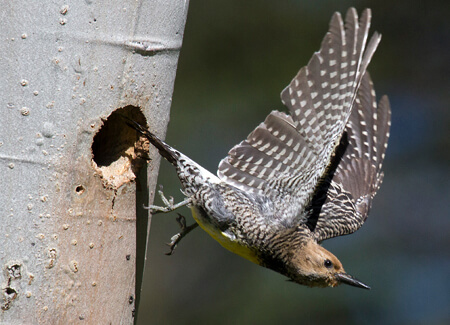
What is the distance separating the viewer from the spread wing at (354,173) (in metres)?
3.71

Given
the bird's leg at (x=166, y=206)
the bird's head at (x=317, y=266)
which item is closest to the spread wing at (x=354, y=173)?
the bird's head at (x=317, y=266)

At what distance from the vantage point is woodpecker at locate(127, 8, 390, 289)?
2.77 meters

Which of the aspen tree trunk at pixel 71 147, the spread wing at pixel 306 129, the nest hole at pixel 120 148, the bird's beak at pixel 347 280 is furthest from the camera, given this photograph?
the bird's beak at pixel 347 280

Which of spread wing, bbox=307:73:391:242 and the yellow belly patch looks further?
spread wing, bbox=307:73:391:242

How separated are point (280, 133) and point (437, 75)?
15.9ft

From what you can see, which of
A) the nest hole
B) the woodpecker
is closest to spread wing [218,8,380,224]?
the woodpecker

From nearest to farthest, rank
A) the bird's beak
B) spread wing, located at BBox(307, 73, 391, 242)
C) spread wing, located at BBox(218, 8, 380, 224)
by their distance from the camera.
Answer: spread wing, located at BBox(218, 8, 380, 224) < the bird's beak < spread wing, located at BBox(307, 73, 391, 242)

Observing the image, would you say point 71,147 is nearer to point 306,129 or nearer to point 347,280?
point 306,129

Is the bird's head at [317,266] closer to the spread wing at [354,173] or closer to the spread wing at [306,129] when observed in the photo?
the spread wing at [306,129]

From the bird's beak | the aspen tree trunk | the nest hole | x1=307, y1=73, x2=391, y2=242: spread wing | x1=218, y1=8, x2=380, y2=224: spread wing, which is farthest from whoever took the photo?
x1=307, y1=73, x2=391, y2=242: spread wing

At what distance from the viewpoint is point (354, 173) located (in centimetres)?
397

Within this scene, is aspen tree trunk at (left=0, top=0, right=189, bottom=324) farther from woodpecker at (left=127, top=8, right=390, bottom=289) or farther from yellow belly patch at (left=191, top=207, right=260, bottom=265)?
yellow belly patch at (left=191, top=207, right=260, bottom=265)

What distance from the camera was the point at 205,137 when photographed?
675 centimetres

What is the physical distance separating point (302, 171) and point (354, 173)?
1.01m
